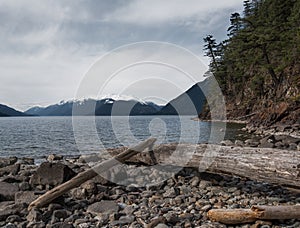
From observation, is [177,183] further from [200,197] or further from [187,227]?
[187,227]

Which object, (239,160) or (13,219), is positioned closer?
(13,219)

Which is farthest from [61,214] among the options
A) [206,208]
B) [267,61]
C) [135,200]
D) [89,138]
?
[267,61]

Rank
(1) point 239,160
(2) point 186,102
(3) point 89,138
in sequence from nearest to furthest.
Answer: (1) point 239,160 < (2) point 186,102 < (3) point 89,138

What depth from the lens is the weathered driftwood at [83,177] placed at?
7.16m

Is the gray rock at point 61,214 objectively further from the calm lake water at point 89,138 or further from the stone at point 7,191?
the calm lake water at point 89,138

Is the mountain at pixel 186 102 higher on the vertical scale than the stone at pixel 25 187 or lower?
higher

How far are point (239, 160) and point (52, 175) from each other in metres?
5.14

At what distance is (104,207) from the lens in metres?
7.04

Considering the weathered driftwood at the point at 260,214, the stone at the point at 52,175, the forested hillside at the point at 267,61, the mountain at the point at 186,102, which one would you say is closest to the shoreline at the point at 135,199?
the stone at the point at 52,175

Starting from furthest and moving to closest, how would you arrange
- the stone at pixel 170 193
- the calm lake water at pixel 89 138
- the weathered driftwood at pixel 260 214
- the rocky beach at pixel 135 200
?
the calm lake water at pixel 89 138 → the stone at pixel 170 193 → the rocky beach at pixel 135 200 → the weathered driftwood at pixel 260 214

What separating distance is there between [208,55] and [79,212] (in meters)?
61.4

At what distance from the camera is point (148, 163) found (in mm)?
9961

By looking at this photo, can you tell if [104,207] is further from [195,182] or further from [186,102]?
[186,102]

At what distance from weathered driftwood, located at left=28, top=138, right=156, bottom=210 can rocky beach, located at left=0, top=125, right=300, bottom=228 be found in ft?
0.59
